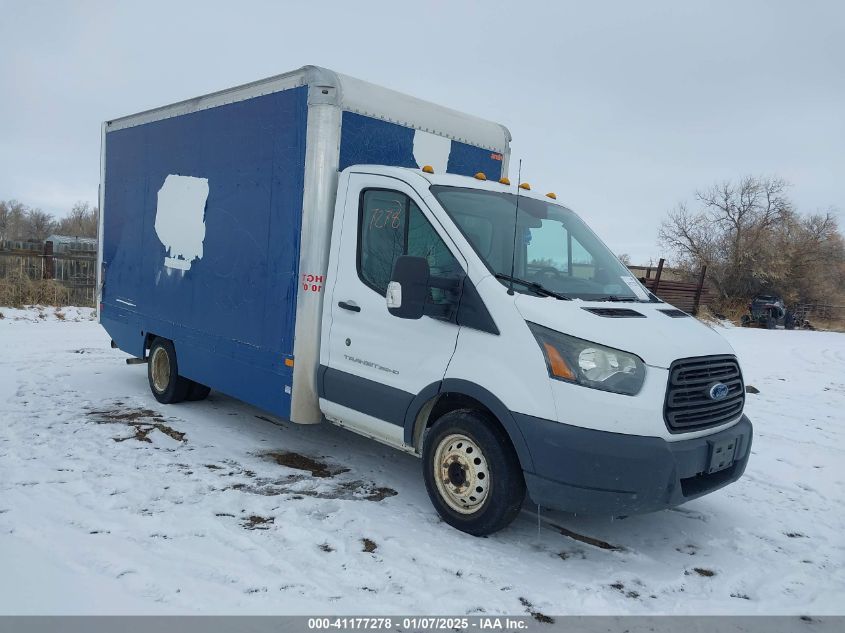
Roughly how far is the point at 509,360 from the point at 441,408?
0.81 meters

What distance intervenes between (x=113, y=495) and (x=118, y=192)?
4.84 m

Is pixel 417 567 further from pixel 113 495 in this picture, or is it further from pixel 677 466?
pixel 113 495

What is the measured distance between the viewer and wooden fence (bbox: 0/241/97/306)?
596 inches

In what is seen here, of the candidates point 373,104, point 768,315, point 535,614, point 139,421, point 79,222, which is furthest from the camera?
point 79,222

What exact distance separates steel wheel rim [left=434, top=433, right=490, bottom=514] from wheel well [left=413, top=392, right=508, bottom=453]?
8.4 inches

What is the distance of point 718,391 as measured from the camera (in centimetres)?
402

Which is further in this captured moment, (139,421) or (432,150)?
(139,421)

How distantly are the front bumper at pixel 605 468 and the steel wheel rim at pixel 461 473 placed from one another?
39 cm

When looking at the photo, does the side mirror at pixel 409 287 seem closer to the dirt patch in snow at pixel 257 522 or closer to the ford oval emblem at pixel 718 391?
the dirt patch in snow at pixel 257 522

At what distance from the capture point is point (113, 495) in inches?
179

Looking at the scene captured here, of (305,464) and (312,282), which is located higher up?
(312,282)

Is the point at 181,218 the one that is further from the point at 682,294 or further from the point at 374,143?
the point at 682,294

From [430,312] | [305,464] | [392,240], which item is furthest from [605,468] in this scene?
[305,464]

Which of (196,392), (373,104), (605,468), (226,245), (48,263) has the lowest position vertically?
(196,392)
